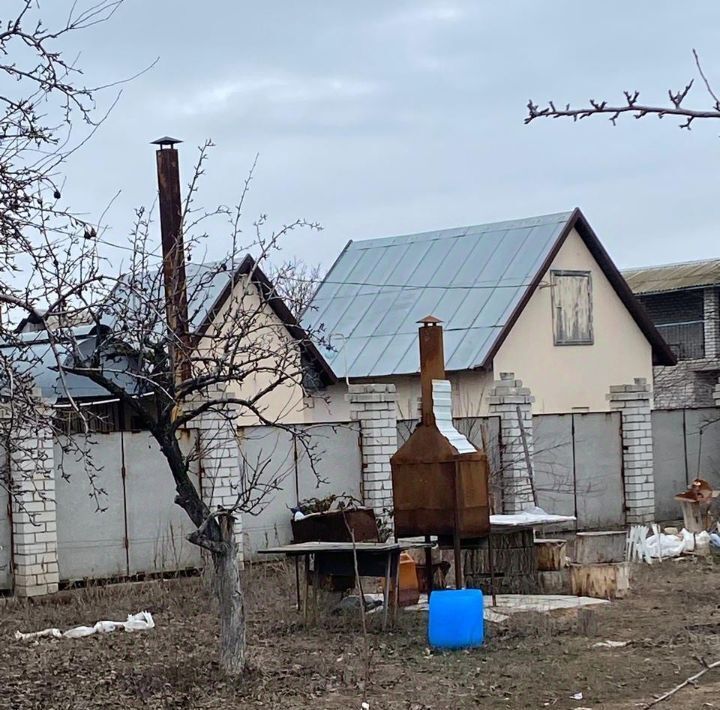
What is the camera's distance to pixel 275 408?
77.6ft

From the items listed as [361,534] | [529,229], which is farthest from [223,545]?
[529,229]

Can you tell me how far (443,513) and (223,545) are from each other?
117 inches

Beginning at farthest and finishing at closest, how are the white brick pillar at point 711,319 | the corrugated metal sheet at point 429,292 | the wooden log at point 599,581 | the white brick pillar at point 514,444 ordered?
the white brick pillar at point 711,319 → the corrugated metal sheet at point 429,292 → the white brick pillar at point 514,444 → the wooden log at point 599,581

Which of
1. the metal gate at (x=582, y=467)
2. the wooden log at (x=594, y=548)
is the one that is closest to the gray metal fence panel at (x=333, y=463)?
the wooden log at (x=594, y=548)

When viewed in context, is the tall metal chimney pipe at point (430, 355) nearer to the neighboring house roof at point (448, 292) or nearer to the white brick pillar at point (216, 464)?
the white brick pillar at point (216, 464)

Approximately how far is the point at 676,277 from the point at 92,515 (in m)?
27.9

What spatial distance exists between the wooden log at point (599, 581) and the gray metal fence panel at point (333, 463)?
13.8 ft

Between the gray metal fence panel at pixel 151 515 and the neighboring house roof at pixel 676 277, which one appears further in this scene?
the neighboring house roof at pixel 676 277

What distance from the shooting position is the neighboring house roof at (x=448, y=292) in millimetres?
25188

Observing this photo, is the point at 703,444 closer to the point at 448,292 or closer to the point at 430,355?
the point at 448,292

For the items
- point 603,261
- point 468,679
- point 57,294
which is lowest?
point 468,679

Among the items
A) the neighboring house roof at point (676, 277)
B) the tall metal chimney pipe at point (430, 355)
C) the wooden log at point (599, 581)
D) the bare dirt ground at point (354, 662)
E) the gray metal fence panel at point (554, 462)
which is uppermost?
the neighboring house roof at point (676, 277)

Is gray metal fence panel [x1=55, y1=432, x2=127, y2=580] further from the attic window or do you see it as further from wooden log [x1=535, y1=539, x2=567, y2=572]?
the attic window

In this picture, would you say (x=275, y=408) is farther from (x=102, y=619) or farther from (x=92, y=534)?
(x=102, y=619)
